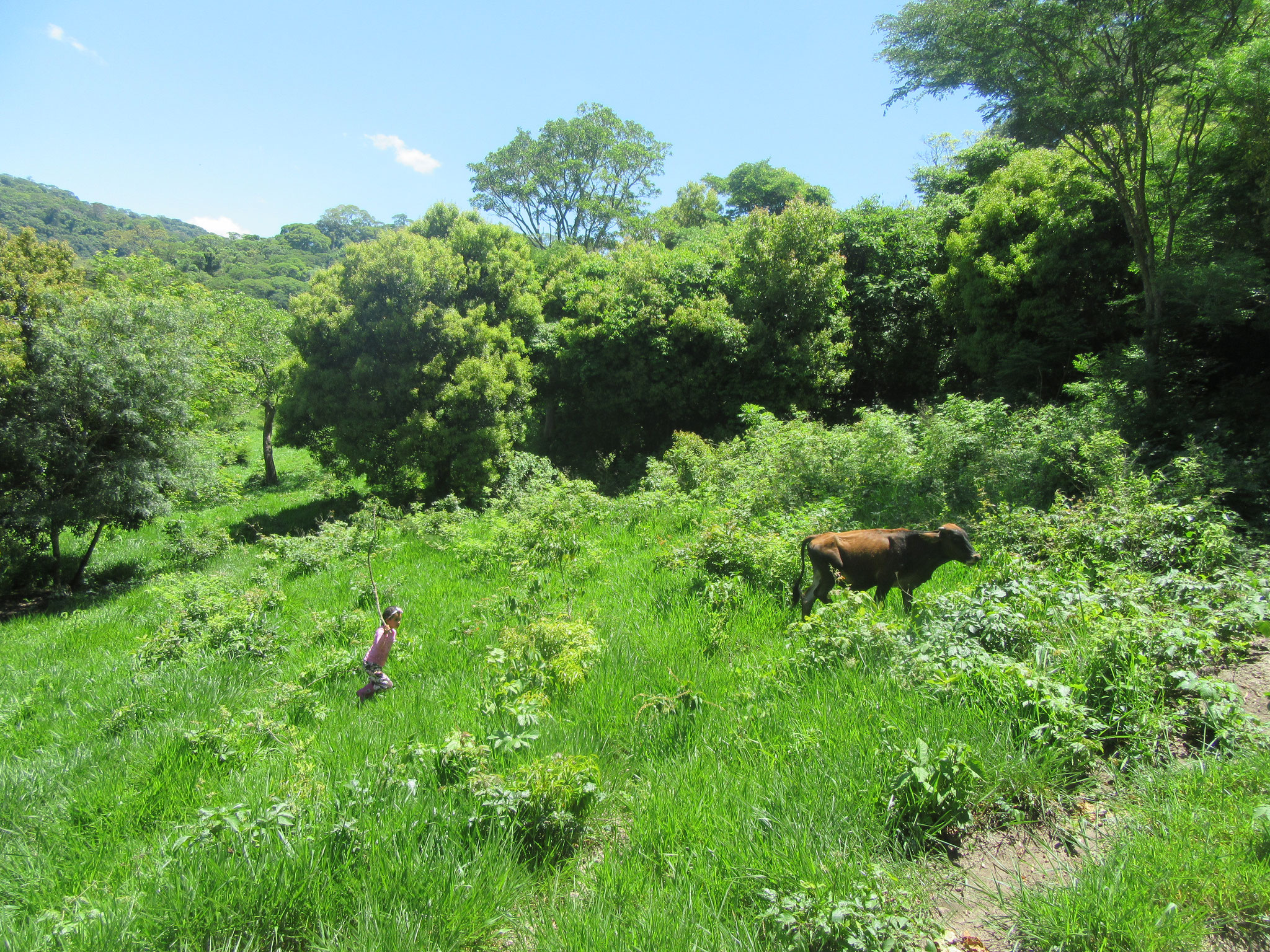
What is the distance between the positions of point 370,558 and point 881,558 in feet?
17.5

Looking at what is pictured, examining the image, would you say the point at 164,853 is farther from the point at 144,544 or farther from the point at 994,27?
the point at 144,544

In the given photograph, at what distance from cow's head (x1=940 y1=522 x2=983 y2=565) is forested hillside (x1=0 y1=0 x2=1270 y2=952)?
5 centimetres

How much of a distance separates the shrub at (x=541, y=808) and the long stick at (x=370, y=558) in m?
2.06

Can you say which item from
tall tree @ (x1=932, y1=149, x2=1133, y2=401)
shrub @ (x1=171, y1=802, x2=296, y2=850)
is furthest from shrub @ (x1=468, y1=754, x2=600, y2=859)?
tall tree @ (x1=932, y1=149, x2=1133, y2=401)

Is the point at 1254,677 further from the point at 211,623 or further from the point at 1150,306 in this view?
the point at 211,623

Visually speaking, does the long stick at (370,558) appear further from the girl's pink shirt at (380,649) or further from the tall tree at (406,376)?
the tall tree at (406,376)

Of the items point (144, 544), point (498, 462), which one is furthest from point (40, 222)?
point (498, 462)

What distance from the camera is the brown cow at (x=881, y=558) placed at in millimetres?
5383

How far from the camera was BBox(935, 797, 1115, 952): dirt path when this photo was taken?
2.49 metres

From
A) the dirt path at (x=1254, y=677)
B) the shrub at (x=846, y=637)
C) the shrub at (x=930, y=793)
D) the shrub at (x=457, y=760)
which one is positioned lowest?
the shrub at (x=457, y=760)

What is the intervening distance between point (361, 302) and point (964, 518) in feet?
54.1

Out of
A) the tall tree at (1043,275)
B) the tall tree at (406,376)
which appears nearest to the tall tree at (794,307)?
the tall tree at (1043,275)

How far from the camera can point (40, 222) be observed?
79.7 metres

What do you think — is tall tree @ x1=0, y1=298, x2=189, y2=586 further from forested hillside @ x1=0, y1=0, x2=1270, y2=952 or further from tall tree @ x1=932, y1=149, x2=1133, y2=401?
tall tree @ x1=932, y1=149, x2=1133, y2=401
